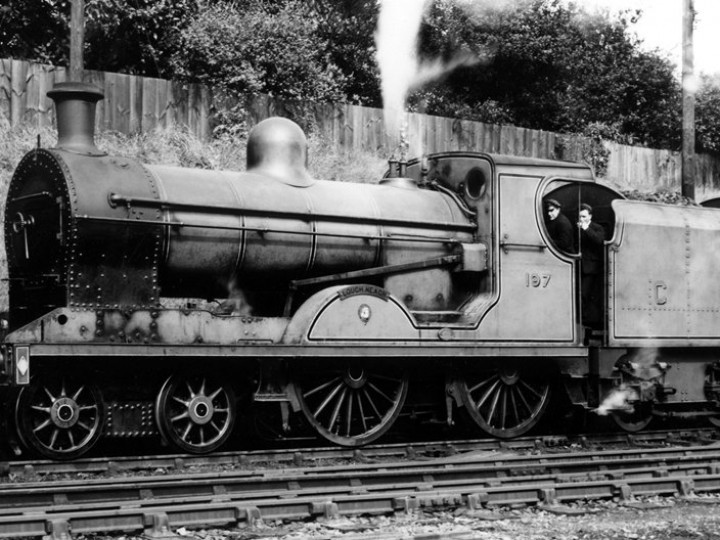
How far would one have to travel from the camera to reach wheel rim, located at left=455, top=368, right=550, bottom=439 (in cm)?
1047

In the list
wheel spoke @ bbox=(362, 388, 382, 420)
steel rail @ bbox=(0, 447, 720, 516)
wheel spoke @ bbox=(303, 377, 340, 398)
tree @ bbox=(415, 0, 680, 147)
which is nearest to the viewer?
steel rail @ bbox=(0, 447, 720, 516)

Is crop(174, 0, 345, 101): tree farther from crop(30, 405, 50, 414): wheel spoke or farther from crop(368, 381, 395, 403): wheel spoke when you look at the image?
crop(30, 405, 50, 414): wheel spoke

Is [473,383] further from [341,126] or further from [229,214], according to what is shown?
[341,126]

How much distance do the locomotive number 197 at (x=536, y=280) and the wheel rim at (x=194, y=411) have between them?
316 cm

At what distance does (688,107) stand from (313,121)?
597 cm

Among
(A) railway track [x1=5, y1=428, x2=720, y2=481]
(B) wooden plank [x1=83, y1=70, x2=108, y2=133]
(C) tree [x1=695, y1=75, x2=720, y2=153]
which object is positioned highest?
(C) tree [x1=695, y1=75, x2=720, y2=153]

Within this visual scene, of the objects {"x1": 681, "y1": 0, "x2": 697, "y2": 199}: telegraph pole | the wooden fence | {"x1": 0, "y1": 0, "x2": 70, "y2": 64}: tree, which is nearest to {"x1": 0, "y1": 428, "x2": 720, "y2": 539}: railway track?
the wooden fence

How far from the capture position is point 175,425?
29.4 ft

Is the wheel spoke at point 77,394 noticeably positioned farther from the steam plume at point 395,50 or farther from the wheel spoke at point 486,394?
the steam plume at point 395,50

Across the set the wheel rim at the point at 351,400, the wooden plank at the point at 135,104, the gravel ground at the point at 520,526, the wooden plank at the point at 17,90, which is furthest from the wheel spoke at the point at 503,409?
the wooden plank at the point at 17,90

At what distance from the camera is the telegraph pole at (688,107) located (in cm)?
1694

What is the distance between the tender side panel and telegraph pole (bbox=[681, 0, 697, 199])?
16.8ft

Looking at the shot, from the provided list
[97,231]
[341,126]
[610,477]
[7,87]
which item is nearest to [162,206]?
[97,231]

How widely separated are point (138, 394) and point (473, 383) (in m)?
3.49
